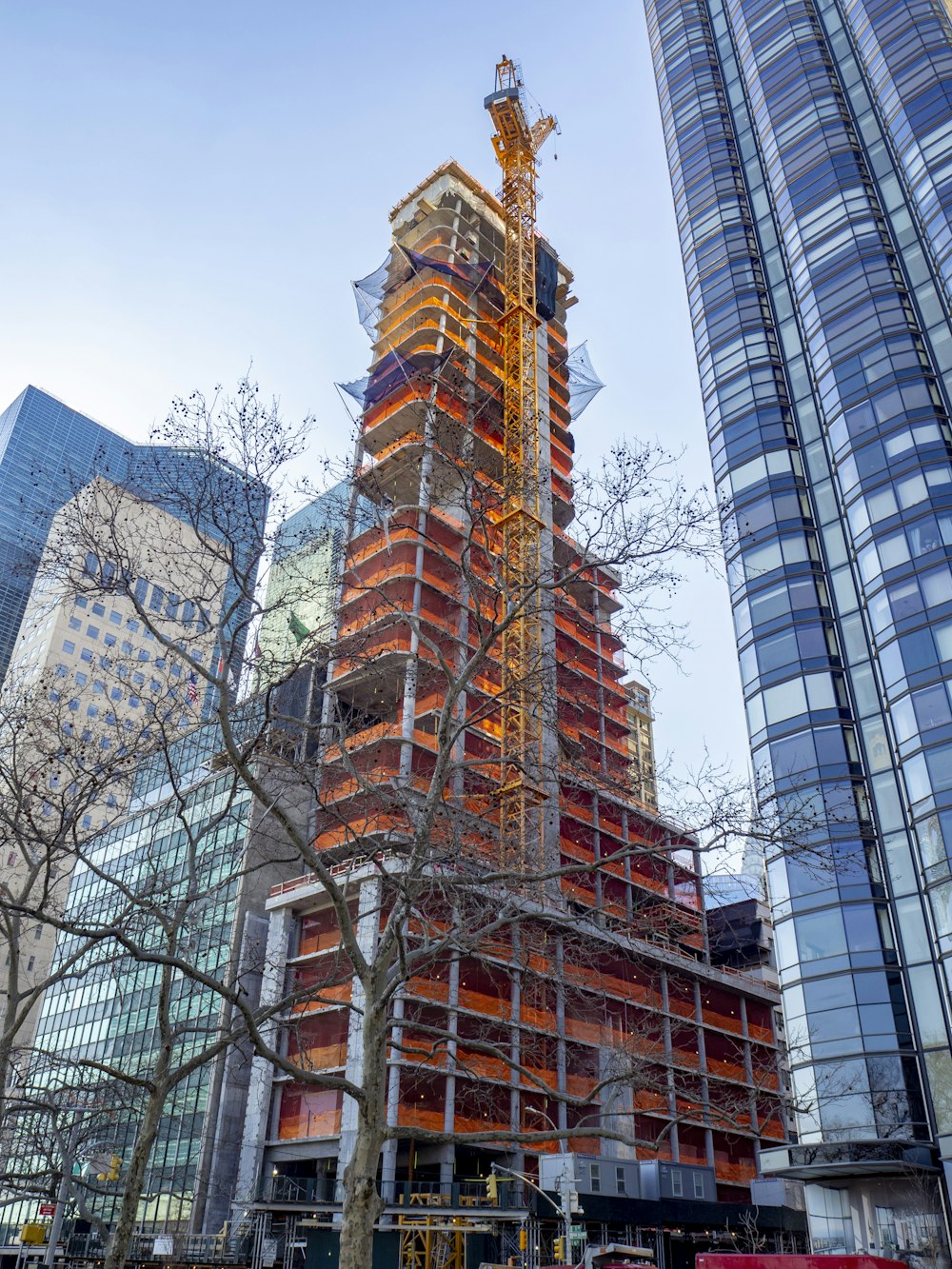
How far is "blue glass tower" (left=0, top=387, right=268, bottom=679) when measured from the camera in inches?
655

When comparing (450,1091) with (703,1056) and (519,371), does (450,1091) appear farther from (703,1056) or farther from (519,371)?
(519,371)

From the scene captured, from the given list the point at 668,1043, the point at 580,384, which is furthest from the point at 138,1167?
the point at 580,384

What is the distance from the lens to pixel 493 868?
97.8 feet

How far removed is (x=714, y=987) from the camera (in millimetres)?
59656

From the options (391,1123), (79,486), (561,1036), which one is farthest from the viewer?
(561,1036)

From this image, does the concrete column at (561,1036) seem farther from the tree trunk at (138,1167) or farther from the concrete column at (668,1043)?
the tree trunk at (138,1167)

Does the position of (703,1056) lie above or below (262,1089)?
above

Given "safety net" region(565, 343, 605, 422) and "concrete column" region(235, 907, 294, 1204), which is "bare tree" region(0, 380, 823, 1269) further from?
"safety net" region(565, 343, 605, 422)

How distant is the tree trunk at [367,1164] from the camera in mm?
12609

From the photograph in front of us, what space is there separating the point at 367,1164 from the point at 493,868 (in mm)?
16669

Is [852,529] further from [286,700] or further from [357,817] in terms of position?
[286,700]

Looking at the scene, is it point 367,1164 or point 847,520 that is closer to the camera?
point 367,1164

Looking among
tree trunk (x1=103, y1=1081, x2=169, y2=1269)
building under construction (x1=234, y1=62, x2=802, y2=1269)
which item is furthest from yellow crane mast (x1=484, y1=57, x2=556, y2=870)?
tree trunk (x1=103, y1=1081, x2=169, y2=1269)

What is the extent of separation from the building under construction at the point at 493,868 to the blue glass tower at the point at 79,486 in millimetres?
2656
